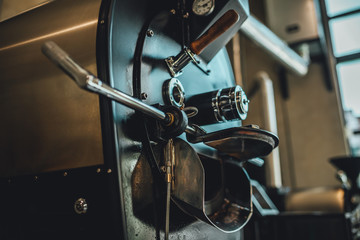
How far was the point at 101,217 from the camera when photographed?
62cm

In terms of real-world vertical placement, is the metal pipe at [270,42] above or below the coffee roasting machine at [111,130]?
above

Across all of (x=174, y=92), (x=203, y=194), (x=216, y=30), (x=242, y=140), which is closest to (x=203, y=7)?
(x=216, y=30)


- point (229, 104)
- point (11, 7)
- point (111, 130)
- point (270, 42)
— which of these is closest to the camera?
point (111, 130)

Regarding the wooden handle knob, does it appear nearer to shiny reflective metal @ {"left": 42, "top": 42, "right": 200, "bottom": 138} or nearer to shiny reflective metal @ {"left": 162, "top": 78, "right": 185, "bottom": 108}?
shiny reflective metal @ {"left": 162, "top": 78, "right": 185, "bottom": 108}

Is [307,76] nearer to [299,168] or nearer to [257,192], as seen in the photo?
[299,168]

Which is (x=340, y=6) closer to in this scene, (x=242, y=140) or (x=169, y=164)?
(x=242, y=140)

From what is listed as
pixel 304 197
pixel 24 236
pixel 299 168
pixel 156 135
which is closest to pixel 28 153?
pixel 24 236

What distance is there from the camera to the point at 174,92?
82 centimetres

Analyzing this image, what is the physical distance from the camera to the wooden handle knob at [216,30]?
78 centimetres

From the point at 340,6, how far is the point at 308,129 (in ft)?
4.41

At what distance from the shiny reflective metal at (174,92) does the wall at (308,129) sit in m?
2.74

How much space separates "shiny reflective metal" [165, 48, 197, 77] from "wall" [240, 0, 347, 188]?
8.96 feet

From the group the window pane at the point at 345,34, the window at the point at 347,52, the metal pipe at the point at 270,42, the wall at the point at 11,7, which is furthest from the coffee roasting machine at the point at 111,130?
the window pane at the point at 345,34

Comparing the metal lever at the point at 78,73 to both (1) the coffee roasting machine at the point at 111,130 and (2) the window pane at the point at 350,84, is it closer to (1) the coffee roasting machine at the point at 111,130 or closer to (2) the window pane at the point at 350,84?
(1) the coffee roasting machine at the point at 111,130
